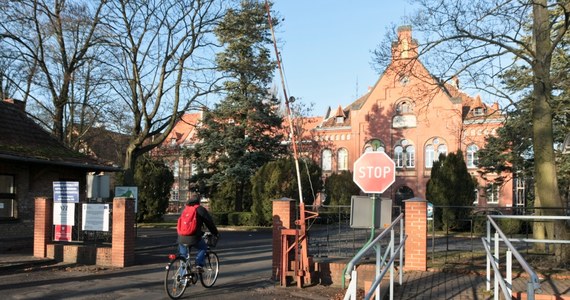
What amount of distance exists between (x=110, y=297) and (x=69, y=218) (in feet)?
18.1

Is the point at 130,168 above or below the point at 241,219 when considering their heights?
above

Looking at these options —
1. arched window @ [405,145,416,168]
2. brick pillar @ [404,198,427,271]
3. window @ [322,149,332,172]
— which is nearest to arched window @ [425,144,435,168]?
arched window @ [405,145,416,168]

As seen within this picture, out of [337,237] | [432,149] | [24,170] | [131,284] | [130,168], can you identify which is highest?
[432,149]

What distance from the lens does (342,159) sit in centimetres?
5703

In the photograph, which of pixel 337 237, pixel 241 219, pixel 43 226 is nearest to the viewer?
pixel 43 226

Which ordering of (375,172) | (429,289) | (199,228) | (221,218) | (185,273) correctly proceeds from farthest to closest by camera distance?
(221,218) < (199,228) < (375,172) < (185,273) < (429,289)

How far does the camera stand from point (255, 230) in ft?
104

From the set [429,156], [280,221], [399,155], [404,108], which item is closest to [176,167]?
[399,155]

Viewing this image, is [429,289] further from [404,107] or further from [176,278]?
[404,107]

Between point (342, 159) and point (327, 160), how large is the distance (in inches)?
78.5

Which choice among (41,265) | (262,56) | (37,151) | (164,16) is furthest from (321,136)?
(41,265)

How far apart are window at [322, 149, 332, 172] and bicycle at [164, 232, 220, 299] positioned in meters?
48.0

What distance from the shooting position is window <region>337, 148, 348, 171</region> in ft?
186

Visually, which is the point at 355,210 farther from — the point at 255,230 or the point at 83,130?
the point at 83,130
